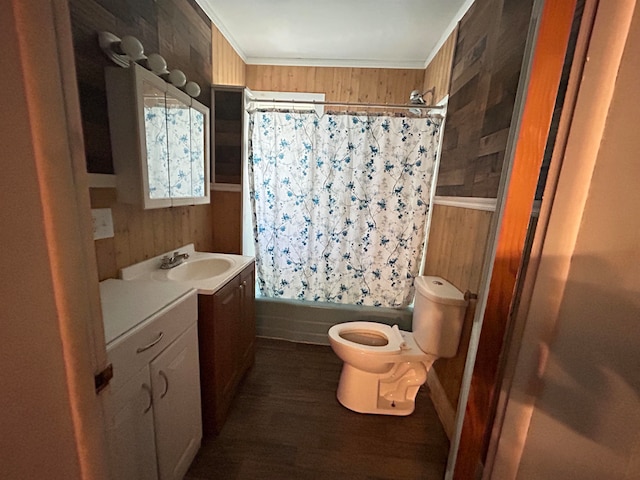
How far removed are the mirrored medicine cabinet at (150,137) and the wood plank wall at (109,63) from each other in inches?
2.5

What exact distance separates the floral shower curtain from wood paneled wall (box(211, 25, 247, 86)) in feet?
1.69

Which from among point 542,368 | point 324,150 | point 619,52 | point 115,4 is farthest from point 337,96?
point 542,368

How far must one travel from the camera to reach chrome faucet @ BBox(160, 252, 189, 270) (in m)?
1.64

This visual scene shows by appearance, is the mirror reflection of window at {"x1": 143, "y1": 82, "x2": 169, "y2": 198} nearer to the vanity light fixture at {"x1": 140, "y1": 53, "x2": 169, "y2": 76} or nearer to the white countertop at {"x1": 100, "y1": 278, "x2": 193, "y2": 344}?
the vanity light fixture at {"x1": 140, "y1": 53, "x2": 169, "y2": 76}

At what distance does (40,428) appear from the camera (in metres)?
0.47

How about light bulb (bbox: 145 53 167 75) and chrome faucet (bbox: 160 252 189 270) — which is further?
chrome faucet (bbox: 160 252 189 270)

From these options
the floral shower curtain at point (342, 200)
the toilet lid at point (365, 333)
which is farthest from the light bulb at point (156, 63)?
the toilet lid at point (365, 333)

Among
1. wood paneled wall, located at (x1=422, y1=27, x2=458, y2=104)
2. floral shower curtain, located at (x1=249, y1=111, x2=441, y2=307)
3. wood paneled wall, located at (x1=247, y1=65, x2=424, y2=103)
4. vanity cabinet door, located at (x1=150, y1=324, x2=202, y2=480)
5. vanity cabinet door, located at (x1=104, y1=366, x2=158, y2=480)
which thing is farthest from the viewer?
wood paneled wall, located at (x1=247, y1=65, x2=424, y2=103)

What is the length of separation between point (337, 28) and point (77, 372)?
263 centimetres

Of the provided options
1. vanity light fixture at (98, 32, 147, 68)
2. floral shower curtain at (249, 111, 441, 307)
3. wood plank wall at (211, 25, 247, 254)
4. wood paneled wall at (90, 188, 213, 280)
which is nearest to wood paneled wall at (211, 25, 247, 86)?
wood plank wall at (211, 25, 247, 254)

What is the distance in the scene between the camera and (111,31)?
1273mm

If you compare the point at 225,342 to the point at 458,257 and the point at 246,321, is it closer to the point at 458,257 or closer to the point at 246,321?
the point at 246,321

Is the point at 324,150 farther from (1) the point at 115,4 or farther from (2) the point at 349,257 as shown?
(1) the point at 115,4

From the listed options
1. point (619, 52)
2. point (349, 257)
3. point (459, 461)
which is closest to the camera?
point (619, 52)
